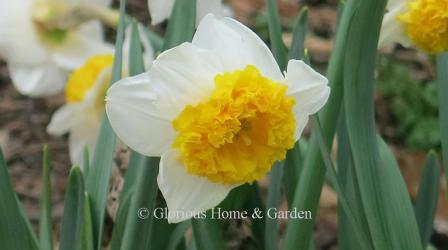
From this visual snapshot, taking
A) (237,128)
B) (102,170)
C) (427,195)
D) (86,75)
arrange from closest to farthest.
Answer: (237,128)
(102,170)
(427,195)
(86,75)

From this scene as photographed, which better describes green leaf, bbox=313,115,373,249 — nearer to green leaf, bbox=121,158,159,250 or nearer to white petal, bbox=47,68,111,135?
green leaf, bbox=121,158,159,250

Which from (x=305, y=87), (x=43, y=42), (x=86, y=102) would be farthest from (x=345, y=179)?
(x=43, y=42)

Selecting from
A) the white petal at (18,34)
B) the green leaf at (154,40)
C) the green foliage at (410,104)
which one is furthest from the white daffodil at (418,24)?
the green foliage at (410,104)

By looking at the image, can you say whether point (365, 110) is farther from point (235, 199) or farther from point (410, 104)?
point (410, 104)

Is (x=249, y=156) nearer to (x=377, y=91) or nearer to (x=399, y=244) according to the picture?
(x=399, y=244)

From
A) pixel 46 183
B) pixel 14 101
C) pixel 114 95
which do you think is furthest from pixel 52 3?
pixel 14 101

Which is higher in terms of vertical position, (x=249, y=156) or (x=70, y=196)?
(x=249, y=156)
